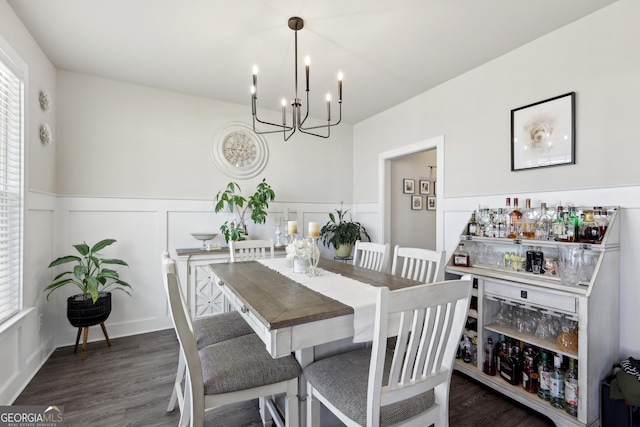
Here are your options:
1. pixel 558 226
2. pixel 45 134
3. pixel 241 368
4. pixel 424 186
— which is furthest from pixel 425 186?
pixel 45 134

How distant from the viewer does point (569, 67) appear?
2.10 meters

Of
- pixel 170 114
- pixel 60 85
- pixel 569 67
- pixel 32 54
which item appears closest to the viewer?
pixel 569 67

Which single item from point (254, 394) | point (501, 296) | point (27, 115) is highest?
point (27, 115)

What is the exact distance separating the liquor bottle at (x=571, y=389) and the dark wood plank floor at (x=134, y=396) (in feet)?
0.57

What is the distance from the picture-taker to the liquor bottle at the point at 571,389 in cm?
170

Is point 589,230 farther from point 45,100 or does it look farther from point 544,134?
point 45,100

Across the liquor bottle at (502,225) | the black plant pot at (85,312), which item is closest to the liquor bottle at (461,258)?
the liquor bottle at (502,225)

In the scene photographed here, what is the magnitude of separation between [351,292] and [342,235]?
2354mm

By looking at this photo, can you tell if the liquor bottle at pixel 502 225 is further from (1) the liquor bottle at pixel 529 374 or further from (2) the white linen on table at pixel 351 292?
(2) the white linen on table at pixel 351 292

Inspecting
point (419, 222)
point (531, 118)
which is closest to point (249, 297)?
point (531, 118)

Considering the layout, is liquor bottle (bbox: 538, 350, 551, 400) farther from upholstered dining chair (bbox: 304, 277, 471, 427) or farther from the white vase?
the white vase

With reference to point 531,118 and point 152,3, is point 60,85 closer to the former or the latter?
point 152,3

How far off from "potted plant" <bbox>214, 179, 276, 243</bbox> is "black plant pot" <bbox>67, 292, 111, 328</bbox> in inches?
50.6

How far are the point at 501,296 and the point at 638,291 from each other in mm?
728
